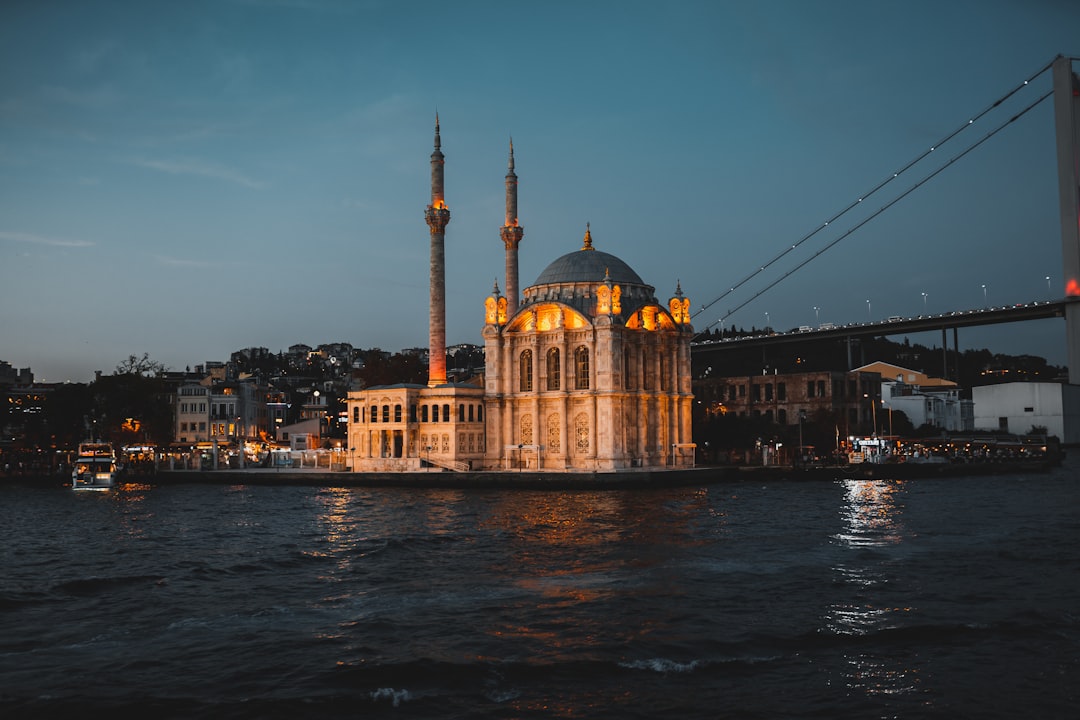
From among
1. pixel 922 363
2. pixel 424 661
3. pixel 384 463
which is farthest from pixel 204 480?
pixel 922 363

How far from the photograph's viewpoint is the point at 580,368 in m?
59.2

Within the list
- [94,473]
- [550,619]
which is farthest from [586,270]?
[550,619]

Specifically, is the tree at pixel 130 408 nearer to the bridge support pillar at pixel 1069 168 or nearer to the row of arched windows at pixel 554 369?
the row of arched windows at pixel 554 369

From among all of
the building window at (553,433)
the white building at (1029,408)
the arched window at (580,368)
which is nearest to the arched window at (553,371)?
the arched window at (580,368)

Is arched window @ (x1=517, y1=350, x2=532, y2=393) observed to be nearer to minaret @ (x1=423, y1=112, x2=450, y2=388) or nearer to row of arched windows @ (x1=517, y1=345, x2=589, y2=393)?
row of arched windows @ (x1=517, y1=345, x2=589, y2=393)

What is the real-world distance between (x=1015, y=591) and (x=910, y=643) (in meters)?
5.61

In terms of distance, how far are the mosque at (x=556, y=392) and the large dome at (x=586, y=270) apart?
0.30 feet

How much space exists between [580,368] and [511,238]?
1561 cm

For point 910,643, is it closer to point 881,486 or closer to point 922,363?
point 881,486

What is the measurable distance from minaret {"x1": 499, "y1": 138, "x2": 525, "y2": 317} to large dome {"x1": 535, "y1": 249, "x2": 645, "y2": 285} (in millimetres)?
6016

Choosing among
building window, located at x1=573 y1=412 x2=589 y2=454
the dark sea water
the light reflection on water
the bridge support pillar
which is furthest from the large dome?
the bridge support pillar

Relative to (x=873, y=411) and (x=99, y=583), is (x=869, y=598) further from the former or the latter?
(x=873, y=411)

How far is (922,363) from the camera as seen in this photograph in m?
156

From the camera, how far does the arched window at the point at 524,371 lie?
61.2 meters
